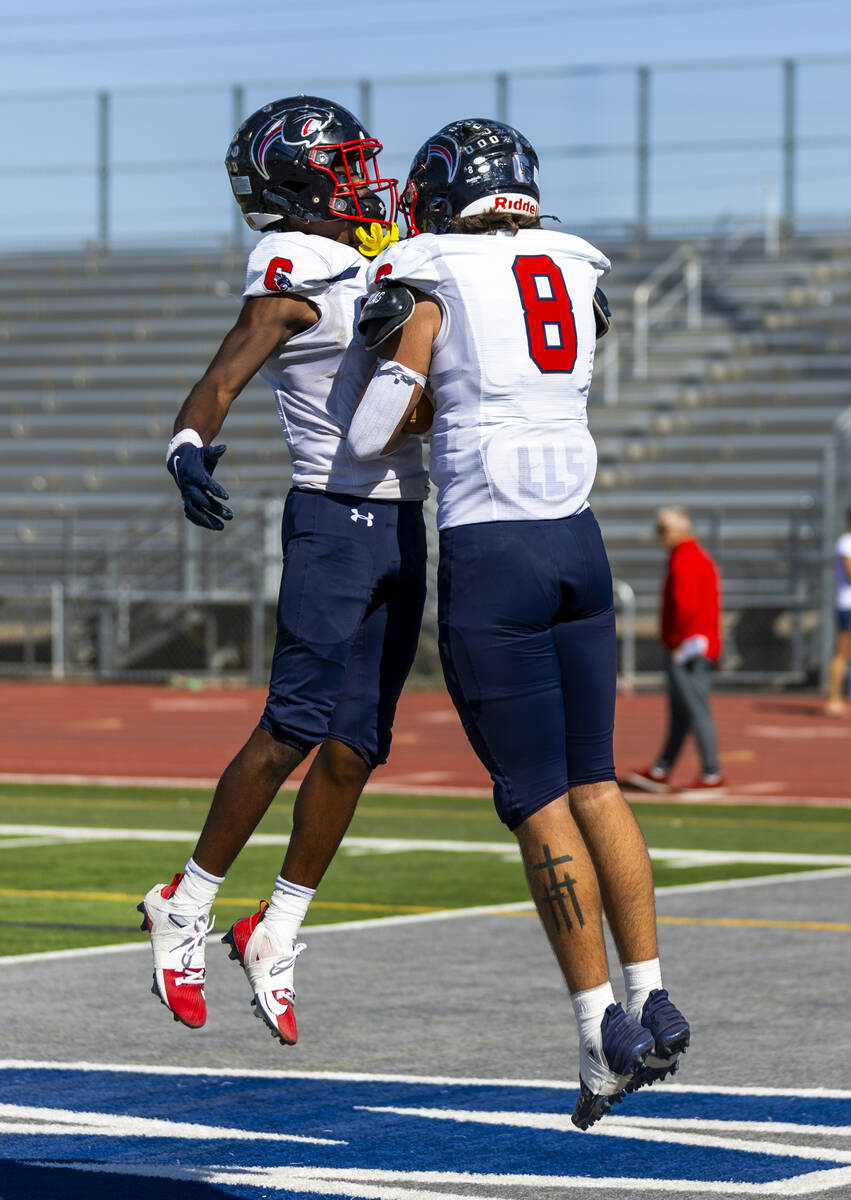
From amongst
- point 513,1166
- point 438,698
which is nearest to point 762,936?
point 513,1166

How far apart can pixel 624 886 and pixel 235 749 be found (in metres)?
13.8

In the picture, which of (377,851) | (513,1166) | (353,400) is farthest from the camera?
(377,851)

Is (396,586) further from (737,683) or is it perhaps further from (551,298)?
(737,683)

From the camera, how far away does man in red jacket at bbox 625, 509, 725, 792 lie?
14562 mm

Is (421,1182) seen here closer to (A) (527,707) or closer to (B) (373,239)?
(A) (527,707)

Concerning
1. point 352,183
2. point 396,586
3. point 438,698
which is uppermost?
point 352,183

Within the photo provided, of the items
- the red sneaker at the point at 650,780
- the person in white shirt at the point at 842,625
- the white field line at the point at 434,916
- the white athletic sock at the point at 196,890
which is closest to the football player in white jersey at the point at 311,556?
the white athletic sock at the point at 196,890

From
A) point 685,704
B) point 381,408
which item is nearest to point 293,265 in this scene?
point 381,408

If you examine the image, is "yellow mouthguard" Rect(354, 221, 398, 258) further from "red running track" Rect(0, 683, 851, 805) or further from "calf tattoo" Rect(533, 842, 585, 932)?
"red running track" Rect(0, 683, 851, 805)

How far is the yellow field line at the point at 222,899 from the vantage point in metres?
9.41

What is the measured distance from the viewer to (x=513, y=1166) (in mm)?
5020

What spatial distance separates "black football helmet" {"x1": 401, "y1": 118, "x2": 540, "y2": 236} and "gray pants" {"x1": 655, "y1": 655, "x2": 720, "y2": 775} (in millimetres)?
9733

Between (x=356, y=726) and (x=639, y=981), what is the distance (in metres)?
1.01

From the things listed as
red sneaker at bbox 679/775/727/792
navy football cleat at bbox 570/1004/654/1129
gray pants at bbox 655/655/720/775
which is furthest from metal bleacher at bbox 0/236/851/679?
navy football cleat at bbox 570/1004/654/1129
